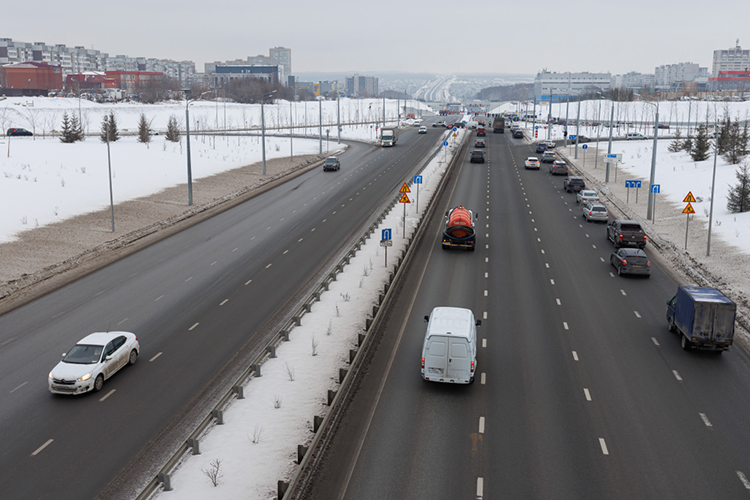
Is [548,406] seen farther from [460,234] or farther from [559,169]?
[559,169]

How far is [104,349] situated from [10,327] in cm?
774

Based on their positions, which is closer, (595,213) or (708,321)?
(708,321)

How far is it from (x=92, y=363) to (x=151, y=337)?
14.0 feet

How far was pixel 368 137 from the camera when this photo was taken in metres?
122

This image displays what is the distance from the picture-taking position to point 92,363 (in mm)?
19453

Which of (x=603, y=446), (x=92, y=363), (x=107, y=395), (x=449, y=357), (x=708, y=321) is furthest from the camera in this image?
(x=708, y=321)

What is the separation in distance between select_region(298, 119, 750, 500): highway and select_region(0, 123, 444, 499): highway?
4.87m

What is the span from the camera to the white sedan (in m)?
18.8

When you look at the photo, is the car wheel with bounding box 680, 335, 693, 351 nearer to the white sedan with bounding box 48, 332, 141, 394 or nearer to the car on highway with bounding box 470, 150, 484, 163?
the white sedan with bounding box 48, 332, 141, 394

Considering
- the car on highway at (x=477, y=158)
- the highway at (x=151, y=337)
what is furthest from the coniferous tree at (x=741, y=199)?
the car on highway at (x=477, y=158)

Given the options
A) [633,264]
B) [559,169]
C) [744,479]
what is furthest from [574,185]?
[744,479]

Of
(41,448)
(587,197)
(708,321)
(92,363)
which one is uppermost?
(587,197)

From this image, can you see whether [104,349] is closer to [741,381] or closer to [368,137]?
[741,381]

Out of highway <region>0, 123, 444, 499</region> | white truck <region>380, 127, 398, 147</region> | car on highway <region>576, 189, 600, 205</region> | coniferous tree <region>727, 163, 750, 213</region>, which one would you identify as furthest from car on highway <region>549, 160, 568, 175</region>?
white truck <region>380, 127, 398, 147</region>
